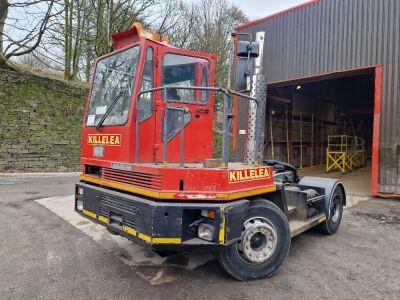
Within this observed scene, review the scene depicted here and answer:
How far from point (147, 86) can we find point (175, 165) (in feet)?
3.39

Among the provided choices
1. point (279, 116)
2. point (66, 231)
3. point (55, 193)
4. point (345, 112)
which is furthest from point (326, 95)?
point (66, 231)

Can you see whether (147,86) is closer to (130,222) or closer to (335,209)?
(130,222)

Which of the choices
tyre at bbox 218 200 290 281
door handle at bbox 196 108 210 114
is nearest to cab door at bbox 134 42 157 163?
door handle at bbox 196 108 210 114

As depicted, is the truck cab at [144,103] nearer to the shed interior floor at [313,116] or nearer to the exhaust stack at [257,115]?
the exhaust stack at [257,115]

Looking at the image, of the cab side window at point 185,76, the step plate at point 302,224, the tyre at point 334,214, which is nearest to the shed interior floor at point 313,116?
the tyre at point 334,214

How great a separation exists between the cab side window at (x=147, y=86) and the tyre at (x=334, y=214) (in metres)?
3.61

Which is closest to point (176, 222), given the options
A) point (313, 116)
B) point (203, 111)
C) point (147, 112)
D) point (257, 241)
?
point (257, 241)

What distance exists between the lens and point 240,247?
12.4ft

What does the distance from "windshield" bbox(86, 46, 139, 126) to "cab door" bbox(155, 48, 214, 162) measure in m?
0.38

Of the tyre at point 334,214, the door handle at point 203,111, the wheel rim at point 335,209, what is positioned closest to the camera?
the door handle at point 203,111

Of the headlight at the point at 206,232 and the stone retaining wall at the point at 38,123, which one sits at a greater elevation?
the stone retaining wall at the point at 38,123

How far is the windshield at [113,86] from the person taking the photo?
4055 mm

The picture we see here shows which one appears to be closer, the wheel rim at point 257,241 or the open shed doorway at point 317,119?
the wheel rim at point 257,241

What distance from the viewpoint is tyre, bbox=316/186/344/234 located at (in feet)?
18.9
